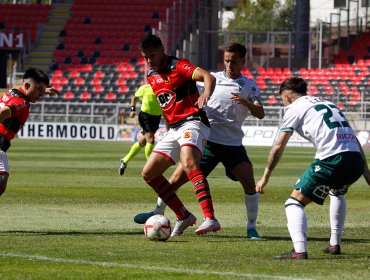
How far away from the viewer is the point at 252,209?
12.8m

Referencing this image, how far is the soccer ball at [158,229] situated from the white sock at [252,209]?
117 centimetres

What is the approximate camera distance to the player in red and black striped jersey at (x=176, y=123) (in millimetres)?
12086

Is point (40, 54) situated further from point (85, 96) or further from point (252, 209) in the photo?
point (252, 209)

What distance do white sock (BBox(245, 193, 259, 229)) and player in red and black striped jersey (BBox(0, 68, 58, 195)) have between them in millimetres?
2761

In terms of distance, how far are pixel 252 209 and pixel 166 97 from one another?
167 centimetres

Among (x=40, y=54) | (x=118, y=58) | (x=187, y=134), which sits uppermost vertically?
(x=187, y=134)

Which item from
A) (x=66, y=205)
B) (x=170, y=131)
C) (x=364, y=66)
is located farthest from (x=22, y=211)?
(x=364, y=66)

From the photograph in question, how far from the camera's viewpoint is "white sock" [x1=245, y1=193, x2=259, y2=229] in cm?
1261

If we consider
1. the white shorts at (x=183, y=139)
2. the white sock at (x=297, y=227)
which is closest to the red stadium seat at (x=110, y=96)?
the white shorts at (x=183, y=139)

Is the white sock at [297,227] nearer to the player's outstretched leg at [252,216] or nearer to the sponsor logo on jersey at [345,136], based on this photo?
the sponsor logo on jersey at [345,136]

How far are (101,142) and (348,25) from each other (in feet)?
54.4

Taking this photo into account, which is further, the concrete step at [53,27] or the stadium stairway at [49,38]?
the concrete step at [53,27]

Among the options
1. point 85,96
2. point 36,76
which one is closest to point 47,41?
point 85,96

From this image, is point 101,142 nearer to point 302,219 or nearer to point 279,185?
point 279,185
